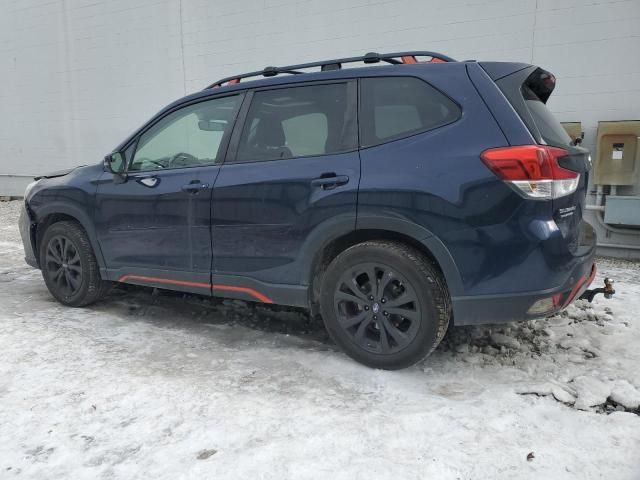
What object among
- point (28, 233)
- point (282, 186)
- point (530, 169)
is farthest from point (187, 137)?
point (530, 169)

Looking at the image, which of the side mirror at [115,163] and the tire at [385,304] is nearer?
the tire at [385,304]

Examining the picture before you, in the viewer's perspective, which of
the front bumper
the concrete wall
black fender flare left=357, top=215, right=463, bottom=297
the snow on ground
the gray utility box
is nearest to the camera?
the snow on ground

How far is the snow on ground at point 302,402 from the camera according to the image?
2.18m

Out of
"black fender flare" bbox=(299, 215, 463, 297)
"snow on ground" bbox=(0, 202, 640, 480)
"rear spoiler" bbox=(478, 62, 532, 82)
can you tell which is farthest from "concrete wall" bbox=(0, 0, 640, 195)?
"black fender flare" bbox=(299, 215, 463, 297)

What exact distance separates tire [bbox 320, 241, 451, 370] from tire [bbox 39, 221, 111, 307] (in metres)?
2.24

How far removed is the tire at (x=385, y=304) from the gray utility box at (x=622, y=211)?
397 cm

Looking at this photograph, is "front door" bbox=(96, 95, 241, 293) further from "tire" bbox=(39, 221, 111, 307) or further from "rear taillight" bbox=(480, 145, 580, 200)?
"rear taillight" bbox=(480, 145, 580, 200)

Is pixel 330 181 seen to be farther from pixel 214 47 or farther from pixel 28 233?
pixel 214 47

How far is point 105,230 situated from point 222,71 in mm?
5408

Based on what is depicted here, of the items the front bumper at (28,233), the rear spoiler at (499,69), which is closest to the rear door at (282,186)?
the rear spoiler at (499,69)

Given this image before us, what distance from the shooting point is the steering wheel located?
3.62m

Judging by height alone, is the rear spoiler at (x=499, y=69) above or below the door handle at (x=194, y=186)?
above

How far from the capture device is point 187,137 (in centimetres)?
380

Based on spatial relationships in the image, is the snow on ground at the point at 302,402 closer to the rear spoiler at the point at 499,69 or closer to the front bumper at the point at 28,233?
the front bumper at the point at 28,233
